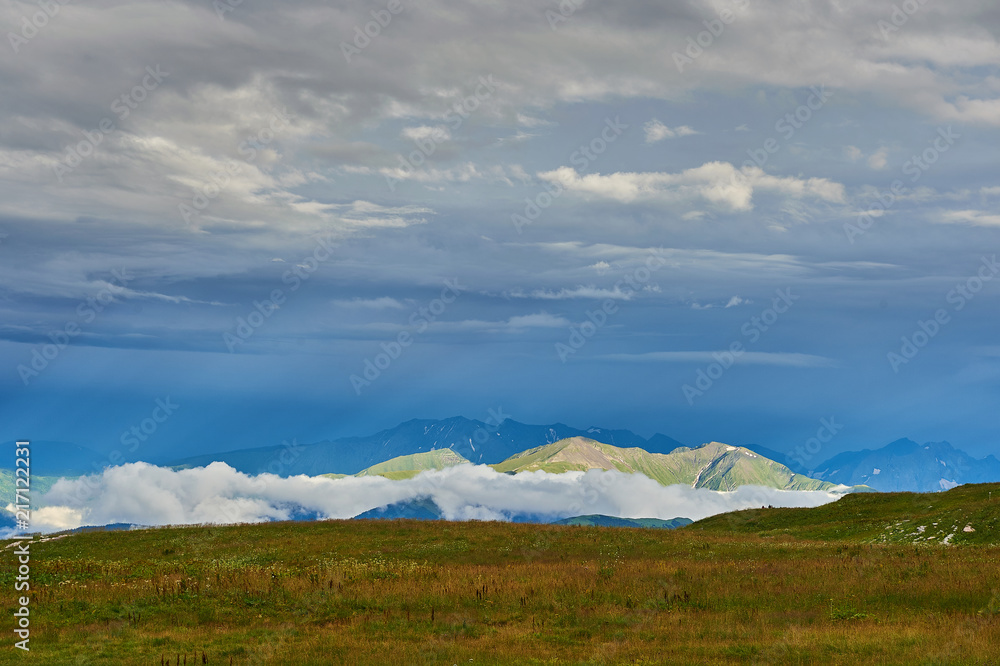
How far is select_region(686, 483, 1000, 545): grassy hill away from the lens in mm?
49438

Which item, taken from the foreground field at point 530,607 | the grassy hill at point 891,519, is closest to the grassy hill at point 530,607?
the foreground field at point 530,607

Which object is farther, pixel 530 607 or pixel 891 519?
pixel 891 519

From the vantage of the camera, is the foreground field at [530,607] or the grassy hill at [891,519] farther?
the grassy hill at [891,519]

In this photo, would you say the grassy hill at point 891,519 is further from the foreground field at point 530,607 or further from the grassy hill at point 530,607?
the grassy hill at point 530,607

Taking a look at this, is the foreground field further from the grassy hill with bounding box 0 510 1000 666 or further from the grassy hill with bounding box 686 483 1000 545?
the grassy hill with bounding box 686 483 1000 545

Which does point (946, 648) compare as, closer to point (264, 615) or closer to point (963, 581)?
point (963, 581)

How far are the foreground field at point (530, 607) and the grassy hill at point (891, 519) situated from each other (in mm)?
11423

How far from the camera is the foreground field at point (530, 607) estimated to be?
2083 cm

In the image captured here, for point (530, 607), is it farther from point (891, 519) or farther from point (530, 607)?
point (891, 519)

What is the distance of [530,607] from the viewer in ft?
89.6

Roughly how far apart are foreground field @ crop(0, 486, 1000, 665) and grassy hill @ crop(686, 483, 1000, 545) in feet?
37.5

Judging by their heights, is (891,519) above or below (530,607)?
above

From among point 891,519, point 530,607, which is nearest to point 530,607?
point 530,607

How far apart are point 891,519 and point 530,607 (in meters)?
46.4
